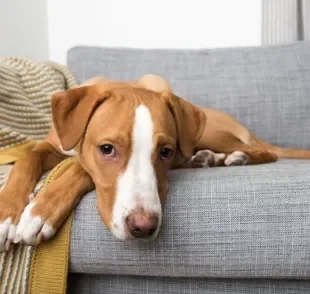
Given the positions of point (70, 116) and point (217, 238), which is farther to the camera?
point (70, 116)

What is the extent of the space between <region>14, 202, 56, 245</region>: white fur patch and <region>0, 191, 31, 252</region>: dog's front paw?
0.05 ft

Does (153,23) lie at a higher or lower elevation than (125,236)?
higher

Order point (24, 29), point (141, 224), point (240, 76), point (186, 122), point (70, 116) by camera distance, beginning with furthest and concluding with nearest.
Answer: point (24, 29) < point (240, 76) < point (186, 122) < point (70, 116) < point (141, 224)

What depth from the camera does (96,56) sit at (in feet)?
8.46

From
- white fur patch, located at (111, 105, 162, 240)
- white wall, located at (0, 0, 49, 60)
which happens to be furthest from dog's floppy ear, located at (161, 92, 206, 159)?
white wall, located at (0, 0, 49, 60)

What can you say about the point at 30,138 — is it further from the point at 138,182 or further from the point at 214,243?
the point at 214,243

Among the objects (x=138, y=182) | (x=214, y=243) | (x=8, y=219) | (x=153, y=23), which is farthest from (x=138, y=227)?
(x=153, y=23)

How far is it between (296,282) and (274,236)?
0.52 feet

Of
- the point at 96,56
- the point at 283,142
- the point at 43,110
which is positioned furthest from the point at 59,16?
the point at 283,142

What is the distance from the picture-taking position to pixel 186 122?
1.61 metres

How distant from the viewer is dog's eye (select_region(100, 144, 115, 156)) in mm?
1380

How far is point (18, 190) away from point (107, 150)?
0.86ft

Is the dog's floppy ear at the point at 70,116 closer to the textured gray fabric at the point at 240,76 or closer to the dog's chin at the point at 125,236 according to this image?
the dog's chin at the point at 125,236

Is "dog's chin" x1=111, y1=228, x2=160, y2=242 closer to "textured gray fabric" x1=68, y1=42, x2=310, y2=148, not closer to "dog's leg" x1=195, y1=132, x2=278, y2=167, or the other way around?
"dog's leg" x1=195, y1=132, x2=278, y2=167
